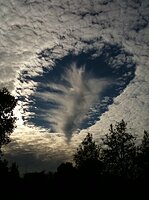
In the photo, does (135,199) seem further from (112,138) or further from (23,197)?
(112,138)

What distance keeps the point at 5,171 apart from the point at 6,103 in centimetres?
1795

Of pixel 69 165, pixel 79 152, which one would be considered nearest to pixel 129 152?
pixel 79 152

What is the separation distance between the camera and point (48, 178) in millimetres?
39781

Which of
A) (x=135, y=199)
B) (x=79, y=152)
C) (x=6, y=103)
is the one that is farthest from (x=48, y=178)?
(x=79, y=152)

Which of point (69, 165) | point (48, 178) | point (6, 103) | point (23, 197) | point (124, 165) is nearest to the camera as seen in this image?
point (23, 197)

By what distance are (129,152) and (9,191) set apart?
3619 centimetres

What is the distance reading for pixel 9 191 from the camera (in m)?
34.7

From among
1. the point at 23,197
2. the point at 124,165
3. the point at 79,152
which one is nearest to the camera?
the point at 23,197

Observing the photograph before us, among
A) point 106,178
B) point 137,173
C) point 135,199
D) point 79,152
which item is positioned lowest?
point 135,199

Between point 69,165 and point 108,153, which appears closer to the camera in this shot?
point 69,165

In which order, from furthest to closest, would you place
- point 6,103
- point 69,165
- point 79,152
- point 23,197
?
1. point 79,152
2. point 6,103
3. point 69,165
4. point 23,197

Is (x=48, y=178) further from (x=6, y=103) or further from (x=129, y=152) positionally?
(x=129, y=152)

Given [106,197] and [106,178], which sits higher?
[106,178]

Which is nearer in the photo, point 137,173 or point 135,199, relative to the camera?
point 135,199
